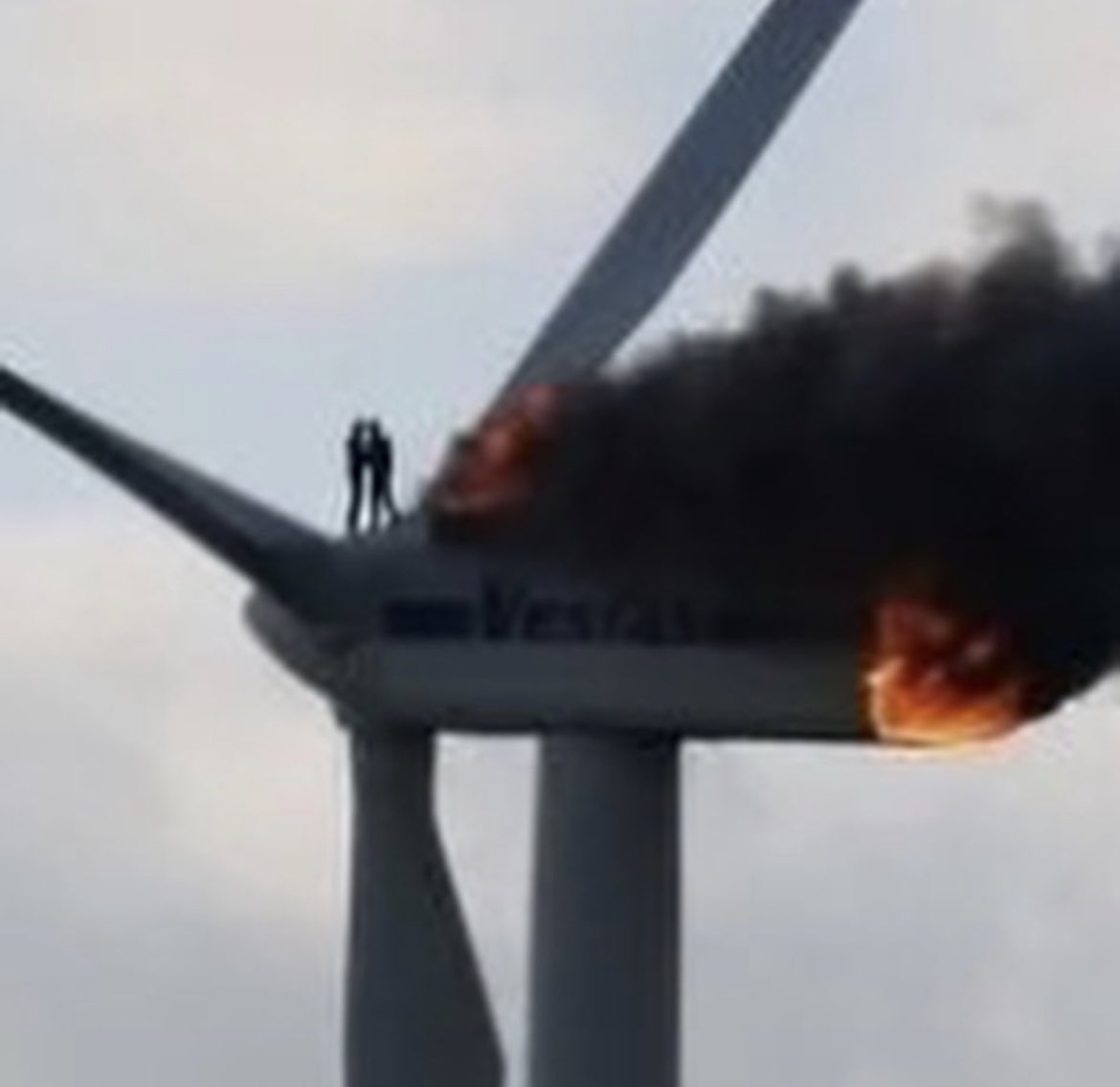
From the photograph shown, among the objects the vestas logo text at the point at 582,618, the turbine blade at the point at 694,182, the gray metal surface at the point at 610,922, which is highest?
the turbine blade at the point at 694,182

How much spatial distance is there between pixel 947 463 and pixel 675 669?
13.4 ft

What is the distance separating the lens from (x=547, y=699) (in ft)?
407

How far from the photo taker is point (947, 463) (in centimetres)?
12019

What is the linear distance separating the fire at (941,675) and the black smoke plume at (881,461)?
0.21 m

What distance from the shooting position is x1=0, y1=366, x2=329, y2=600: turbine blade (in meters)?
124

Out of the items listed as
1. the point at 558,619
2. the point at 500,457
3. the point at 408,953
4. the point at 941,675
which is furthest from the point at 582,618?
the point at 408,953

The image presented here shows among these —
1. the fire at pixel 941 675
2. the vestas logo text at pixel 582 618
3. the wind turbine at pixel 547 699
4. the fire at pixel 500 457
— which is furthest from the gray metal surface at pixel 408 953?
the fire at pixel 941 675

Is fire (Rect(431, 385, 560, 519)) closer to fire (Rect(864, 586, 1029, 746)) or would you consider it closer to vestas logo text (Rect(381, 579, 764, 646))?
vestas logo text (Rect(381, 579, 764, 646))

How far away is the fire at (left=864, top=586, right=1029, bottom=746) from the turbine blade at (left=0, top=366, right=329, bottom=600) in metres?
7.60

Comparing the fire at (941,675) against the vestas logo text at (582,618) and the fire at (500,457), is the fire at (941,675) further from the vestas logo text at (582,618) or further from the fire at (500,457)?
the fire at (500,457)

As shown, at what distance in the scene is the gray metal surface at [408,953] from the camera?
127125 mm

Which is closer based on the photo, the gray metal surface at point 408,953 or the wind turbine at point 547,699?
the wind turbine at point 547,699

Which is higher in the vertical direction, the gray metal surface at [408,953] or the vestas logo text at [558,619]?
the vestas logo text at [558,619]

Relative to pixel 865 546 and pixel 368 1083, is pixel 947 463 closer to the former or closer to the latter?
pixel 865 546
